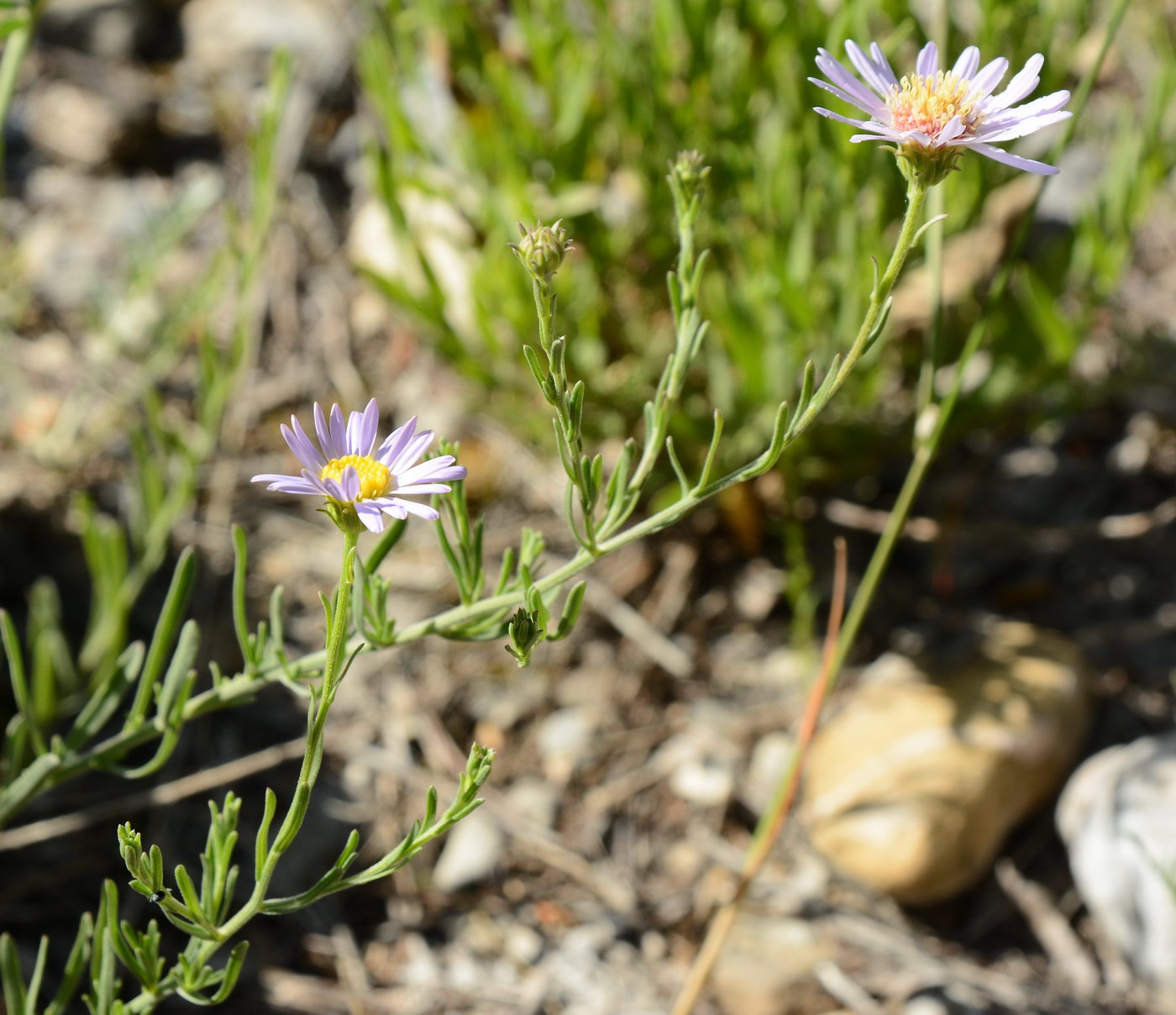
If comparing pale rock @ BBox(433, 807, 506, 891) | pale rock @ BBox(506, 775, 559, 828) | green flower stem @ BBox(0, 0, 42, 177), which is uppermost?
green flower stem @ BBox(0, 0, 42, 177)

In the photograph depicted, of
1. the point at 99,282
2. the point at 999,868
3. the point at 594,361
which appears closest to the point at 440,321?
the point at 594,361

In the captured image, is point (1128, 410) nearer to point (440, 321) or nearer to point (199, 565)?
point (440, 321)

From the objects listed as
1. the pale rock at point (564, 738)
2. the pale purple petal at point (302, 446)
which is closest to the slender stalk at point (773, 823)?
the pale rock at point (564, 738)

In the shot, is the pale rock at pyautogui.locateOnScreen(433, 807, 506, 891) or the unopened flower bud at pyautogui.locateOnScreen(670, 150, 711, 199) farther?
the pale rock at pyautogui.locateOnScreen(433, 807, 506, 891)

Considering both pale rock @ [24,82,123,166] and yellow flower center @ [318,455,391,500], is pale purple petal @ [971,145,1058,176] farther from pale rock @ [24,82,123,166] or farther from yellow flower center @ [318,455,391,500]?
pale rock @ [24,82,123,166]

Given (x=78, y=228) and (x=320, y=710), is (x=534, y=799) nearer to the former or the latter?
(x=320, y=710)

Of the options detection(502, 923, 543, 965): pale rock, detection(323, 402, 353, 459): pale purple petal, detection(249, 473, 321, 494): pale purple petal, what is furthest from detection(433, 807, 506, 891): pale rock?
detection(249, 473, 321, 494): pale purple petal
